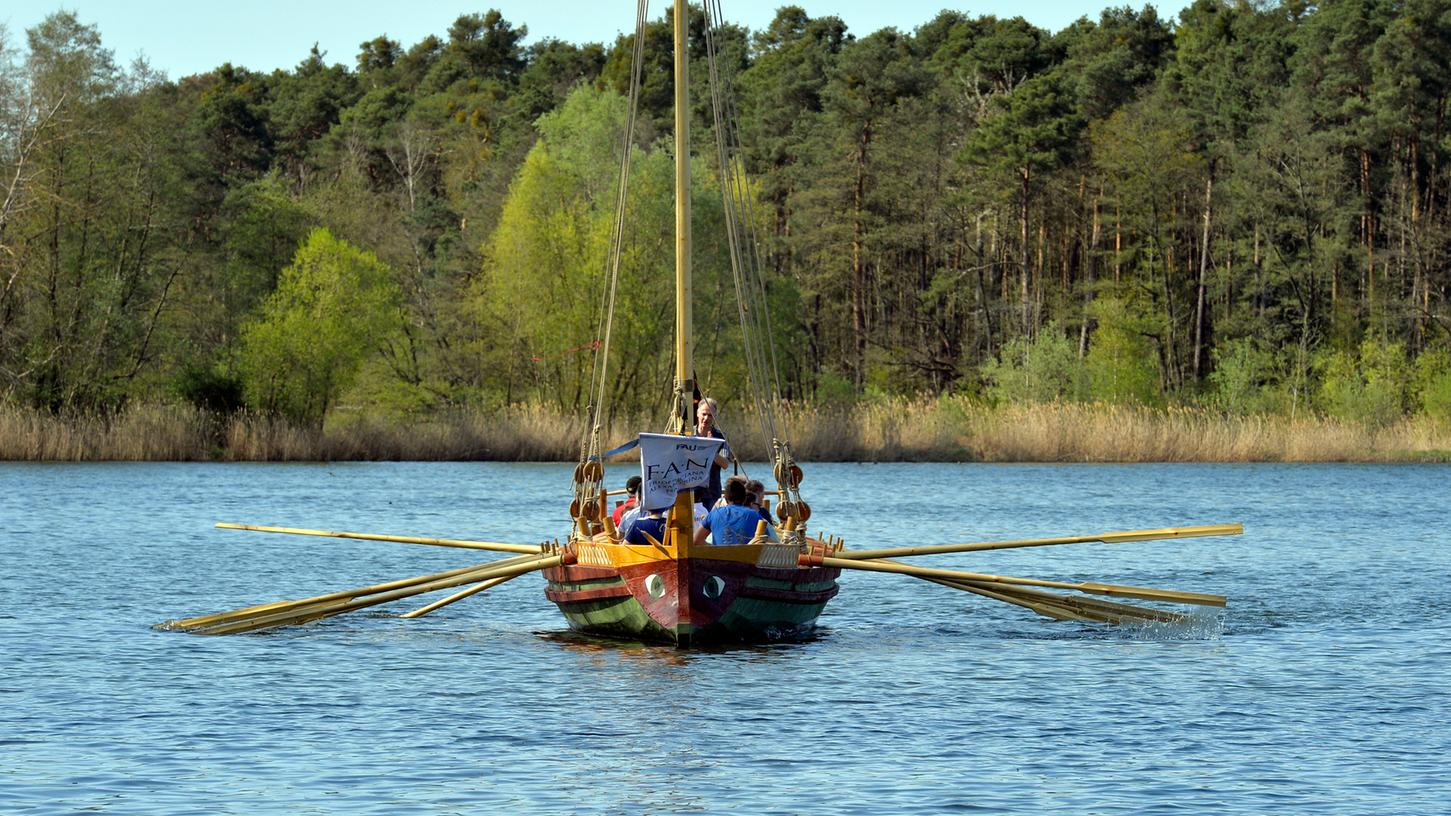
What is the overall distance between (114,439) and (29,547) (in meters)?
25.2

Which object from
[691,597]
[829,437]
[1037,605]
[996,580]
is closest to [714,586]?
[691,597]

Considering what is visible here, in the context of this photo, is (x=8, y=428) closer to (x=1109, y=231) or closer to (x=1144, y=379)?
(x=1144, y=379)

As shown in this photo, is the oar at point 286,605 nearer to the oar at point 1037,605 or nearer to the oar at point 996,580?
the oar at point 996,580

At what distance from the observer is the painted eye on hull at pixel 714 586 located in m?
18.3

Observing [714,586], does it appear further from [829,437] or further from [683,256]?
[829,437]

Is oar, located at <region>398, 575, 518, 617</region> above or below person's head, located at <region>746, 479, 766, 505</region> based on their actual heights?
below

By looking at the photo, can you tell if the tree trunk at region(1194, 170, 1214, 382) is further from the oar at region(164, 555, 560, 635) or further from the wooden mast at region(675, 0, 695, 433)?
the oar at region(164, 555, 560, 635)

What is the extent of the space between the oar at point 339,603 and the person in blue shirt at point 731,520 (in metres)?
1.77

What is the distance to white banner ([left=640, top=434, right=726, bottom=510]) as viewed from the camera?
17391mm

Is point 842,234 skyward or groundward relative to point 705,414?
skyward

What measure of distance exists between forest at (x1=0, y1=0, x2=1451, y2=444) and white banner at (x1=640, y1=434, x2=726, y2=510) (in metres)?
45.4

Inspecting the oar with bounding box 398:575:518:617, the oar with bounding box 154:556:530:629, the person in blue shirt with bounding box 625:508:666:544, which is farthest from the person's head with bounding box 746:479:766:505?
the oar with bounding box 154:556:530:629

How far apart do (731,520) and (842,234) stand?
210 feet

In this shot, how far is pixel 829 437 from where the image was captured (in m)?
59.2
